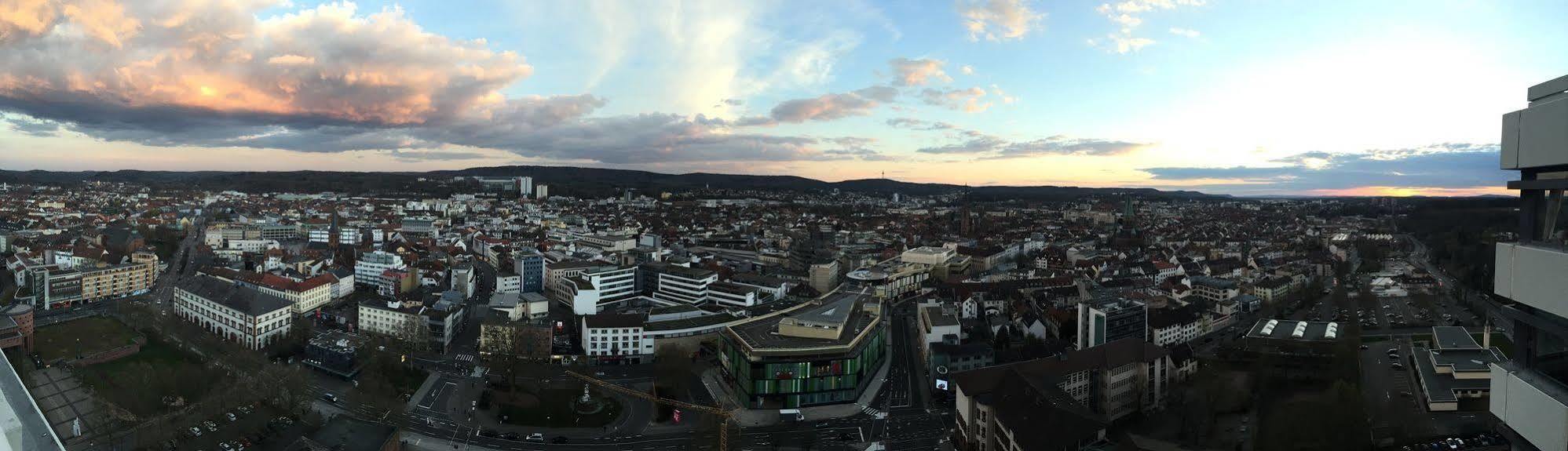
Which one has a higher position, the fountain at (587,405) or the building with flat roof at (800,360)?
the building with flat roof at (800,360)

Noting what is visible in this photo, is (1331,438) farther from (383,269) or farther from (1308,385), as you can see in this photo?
(383,269)

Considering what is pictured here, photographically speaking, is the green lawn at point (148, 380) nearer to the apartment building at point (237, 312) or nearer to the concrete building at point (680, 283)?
the apartment building at point (237, 312)

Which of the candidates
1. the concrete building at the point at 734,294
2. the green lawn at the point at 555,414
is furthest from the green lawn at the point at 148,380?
the concrete building at the point at 734,294

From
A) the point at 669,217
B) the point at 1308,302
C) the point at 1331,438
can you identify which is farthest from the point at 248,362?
the point at 669,217

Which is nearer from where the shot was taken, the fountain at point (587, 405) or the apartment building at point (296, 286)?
the fountain at point (587, 405)

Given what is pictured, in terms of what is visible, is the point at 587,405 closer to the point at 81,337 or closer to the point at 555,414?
the point at 555,414

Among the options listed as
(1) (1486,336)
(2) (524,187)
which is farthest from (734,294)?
(2) (524,187)

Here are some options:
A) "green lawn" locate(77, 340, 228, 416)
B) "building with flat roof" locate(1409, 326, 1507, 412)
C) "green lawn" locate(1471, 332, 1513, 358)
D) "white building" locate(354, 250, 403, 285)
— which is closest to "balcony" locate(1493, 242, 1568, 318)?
"building with flat roof" locate(1409, 326, 1507, 412)

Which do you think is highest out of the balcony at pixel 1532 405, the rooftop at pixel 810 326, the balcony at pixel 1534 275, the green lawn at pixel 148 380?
the balcony at pixel 1534 275
